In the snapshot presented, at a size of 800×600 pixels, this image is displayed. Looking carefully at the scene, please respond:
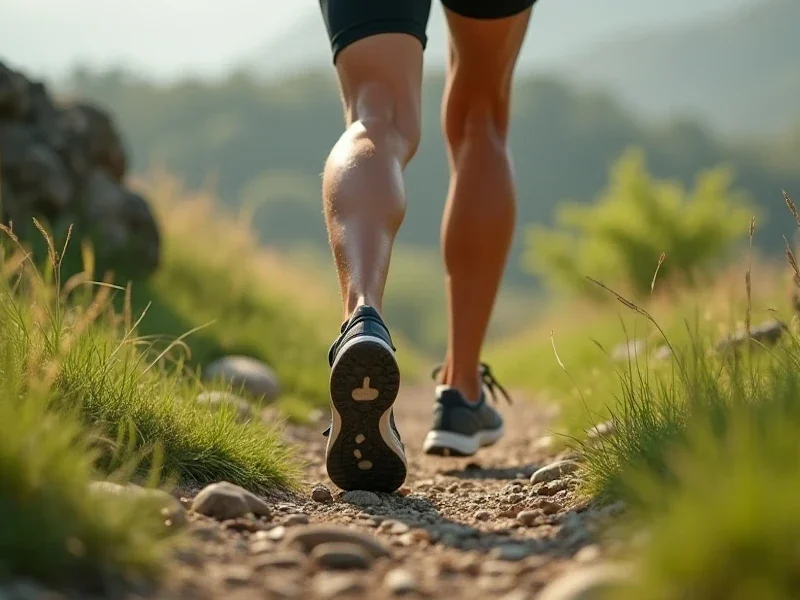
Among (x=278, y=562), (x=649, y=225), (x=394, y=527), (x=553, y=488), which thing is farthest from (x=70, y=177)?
(x=649, y=225)

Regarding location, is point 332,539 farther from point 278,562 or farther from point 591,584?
point 591,584

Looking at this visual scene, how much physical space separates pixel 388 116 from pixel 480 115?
725 millimetres

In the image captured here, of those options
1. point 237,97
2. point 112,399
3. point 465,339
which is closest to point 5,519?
point 112,399

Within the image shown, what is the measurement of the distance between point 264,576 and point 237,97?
358 ft

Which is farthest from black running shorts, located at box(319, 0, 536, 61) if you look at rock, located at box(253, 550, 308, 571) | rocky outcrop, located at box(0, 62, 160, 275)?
rocky outcrop, located at box(0, 62, 160, 275)

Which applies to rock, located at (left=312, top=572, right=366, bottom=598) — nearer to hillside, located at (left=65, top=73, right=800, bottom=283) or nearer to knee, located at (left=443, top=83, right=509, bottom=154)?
knee, located at (left=443, top=83, right=509, bottom=154)

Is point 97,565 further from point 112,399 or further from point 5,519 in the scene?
point 112,399

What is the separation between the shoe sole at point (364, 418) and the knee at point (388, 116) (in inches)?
19.6

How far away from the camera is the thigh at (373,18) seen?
192cm

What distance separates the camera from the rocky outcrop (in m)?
4.50

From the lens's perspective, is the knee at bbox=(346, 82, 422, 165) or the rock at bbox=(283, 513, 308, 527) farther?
the knee at bbox=(346, 82, 422, 165)

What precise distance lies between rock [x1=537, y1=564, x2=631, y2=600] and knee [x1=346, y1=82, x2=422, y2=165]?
109 cm

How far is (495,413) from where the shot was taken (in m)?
2.71

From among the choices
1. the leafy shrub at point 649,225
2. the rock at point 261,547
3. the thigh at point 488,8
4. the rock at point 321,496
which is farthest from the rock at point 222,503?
the leafy shrub at point 649,225
